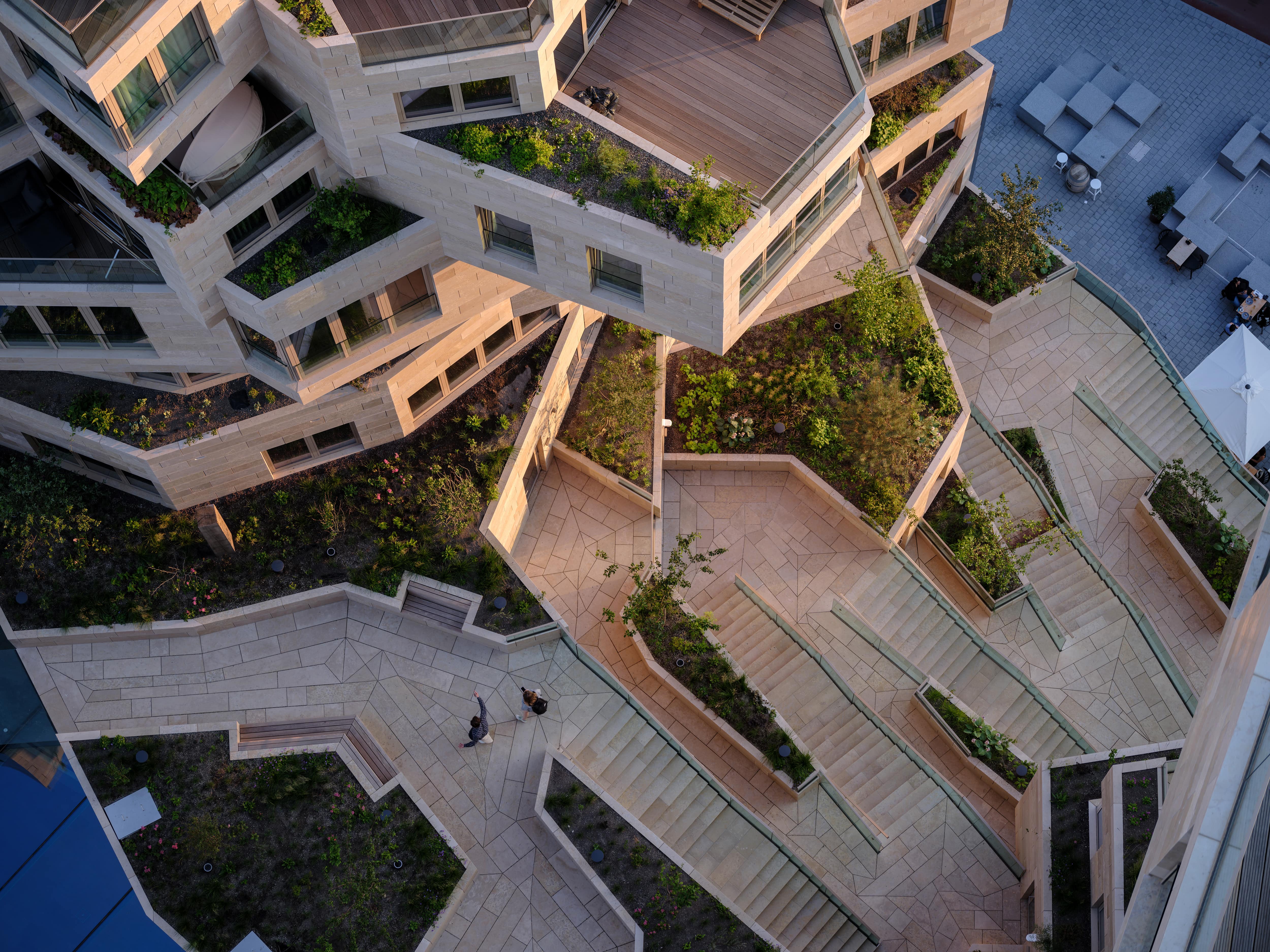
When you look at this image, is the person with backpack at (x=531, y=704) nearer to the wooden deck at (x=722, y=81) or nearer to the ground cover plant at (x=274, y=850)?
the ground cover plant at (x=274, y=850)

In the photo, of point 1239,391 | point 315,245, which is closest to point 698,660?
point 315,245

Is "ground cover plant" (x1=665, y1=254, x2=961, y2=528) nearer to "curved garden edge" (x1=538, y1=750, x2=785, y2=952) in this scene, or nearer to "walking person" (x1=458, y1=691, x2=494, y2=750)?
"walking person" (x1=458, y1=691, x2=494, y2=750)

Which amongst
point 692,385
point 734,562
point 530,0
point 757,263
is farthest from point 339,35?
point 734,562

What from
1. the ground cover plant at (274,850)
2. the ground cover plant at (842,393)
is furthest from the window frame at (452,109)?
the ground cover plant at (274,850)

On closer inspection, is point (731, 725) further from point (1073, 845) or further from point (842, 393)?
point (842, 393)

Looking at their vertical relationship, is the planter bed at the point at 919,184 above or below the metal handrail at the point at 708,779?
above

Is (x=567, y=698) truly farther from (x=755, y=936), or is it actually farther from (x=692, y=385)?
(x=692, y=385)
